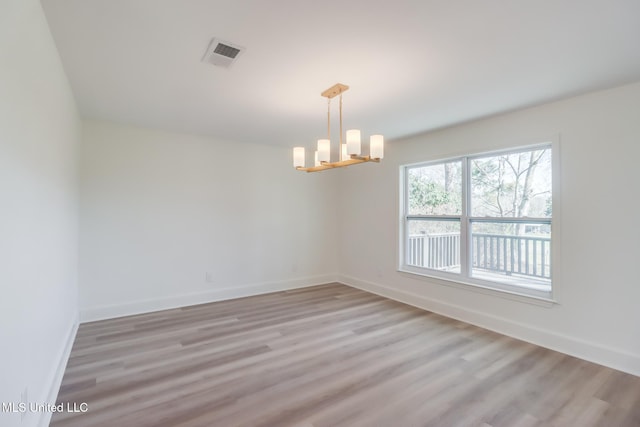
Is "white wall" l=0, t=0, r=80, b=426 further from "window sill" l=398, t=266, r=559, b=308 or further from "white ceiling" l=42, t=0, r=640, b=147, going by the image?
"window sill" l=398, t=266, r=559, b=308

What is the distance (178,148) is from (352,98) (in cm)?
267

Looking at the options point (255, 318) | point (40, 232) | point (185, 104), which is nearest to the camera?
point (40, 232)

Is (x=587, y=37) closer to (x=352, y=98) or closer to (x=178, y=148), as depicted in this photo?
(x=352, y=98)

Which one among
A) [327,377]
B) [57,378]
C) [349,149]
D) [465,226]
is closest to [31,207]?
[57,378]

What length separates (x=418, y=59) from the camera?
2186mm

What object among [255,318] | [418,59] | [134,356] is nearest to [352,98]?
[418,59]

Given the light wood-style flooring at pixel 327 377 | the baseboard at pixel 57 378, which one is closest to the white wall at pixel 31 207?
the baseboard at pixel 57 378

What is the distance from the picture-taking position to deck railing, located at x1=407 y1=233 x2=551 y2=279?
127 inches

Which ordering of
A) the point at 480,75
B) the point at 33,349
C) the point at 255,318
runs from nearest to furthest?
Result: the point at 33,349 < the point at 480,75 < the point at 255,318

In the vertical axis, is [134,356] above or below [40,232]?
below

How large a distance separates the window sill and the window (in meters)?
0.01

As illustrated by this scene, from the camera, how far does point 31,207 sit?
164 centimetres

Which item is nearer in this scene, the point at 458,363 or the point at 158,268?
the point at 458,363

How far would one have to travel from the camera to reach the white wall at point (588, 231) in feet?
8.37
